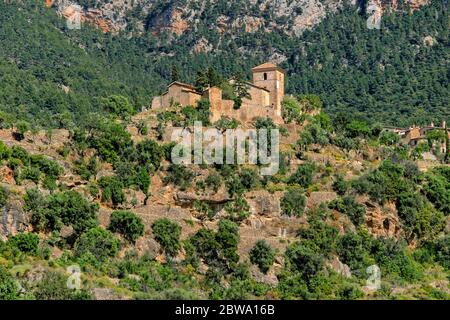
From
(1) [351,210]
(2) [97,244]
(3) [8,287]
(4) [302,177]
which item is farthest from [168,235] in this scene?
(3) [8,287]

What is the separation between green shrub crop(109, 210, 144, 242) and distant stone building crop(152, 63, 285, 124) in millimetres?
16020

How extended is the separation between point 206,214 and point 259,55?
6513cm

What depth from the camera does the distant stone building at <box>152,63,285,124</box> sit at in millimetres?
78750

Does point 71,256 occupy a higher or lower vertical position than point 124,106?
lower

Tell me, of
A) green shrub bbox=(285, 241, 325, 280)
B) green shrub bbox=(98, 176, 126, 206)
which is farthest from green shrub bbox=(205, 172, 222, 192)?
green shrub bbox=(285, 241, 325, 280)

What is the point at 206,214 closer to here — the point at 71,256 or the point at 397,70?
the point at 71,256

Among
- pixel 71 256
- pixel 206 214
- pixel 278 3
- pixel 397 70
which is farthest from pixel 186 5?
pixel 71 256

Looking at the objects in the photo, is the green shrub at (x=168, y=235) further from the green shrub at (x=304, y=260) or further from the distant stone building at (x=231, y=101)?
the distant stone building at (x=231, y=101)

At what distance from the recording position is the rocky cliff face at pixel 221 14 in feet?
443

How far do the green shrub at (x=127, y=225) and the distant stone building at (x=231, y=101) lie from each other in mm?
16020

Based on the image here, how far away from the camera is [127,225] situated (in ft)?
205

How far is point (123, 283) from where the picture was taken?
185 feet

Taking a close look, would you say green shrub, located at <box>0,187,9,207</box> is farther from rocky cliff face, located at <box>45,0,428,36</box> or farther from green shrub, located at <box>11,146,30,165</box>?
rocky cliff face, located at <box>45,0,428,36</box>

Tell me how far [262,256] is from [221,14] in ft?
250
